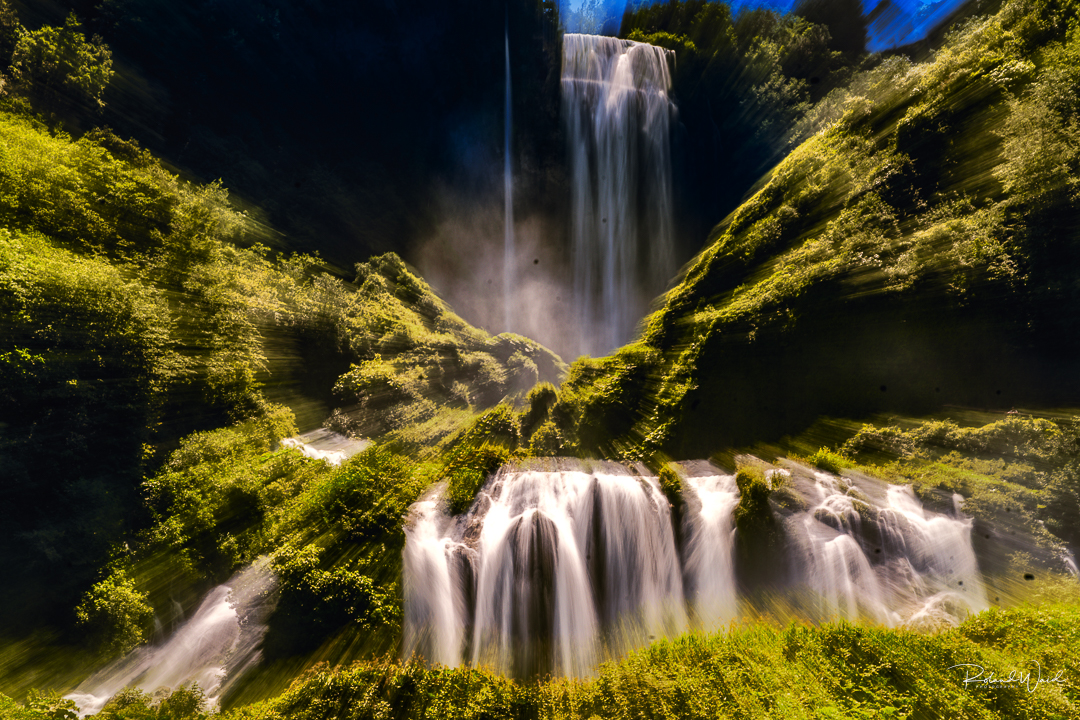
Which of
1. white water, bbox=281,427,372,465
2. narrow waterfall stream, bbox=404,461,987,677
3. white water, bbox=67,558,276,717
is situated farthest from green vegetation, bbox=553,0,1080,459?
white water, bbox=67,558,276,717

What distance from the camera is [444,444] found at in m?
8.99

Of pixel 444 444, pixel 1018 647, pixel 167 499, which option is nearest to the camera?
pixel 1018 647

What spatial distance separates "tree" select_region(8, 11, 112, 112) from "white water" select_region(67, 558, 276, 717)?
36.8ft

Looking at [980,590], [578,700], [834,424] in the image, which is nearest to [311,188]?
[578,700]

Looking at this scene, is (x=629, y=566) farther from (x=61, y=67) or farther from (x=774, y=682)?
(x=61, y=67)

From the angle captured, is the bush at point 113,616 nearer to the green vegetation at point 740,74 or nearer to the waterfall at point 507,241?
the waterfall at point 507,241

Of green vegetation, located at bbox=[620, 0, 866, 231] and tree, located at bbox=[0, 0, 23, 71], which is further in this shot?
green vegetation, located at bbox=[620, 0, 866, 231]

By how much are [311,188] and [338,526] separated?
11601 mm

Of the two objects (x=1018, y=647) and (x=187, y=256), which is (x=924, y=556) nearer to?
(x=1018, y=647)

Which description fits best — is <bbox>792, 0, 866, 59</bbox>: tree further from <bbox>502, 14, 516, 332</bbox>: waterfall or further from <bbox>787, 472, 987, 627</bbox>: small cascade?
<bbox>787, 472, 987, 627</bbox>: small cascade

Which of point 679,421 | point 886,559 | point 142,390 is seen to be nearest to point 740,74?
point 679,421

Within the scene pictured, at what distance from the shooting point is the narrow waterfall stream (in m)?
5.91
